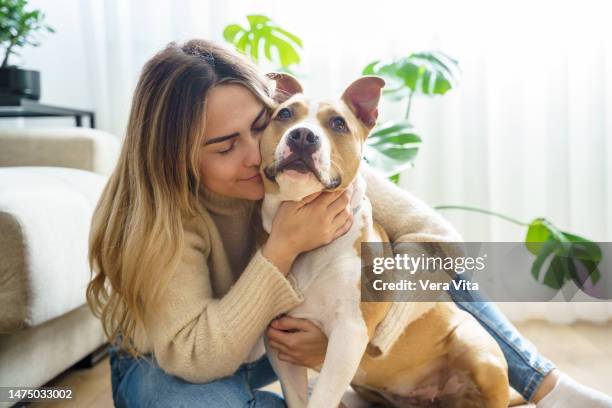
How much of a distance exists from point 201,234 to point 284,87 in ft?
1.44

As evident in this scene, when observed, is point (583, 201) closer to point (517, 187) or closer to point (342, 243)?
point (517, 187)

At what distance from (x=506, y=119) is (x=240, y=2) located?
5.04 ft

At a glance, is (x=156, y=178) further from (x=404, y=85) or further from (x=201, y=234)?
(x=404, y=85)

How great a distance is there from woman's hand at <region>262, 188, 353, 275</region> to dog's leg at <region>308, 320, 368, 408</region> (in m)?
0.21

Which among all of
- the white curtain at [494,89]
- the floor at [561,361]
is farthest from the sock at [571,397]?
the white curtain at [494,89]

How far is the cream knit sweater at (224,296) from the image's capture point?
130 centimetres

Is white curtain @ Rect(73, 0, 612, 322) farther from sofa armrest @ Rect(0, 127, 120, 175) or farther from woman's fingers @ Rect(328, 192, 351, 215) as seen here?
woman's fingers @ Rect(328, 192, 351, 215)

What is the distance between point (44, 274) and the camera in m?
1.59

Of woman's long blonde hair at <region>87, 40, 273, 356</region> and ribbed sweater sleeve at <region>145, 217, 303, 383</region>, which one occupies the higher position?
woman's long blonde hair at <region>87, 40, 273, 356</region>

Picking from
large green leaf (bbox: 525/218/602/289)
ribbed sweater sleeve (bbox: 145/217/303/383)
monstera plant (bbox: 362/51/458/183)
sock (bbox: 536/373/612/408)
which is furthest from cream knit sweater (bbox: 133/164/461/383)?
large green leaf (bbox: 525/218/602/289)

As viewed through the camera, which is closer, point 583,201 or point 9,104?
point 9,104

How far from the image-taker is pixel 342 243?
4.30 feet

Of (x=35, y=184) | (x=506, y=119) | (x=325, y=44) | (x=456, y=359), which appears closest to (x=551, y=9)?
(x=506, y=119)

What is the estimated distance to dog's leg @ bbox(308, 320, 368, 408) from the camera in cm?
114
